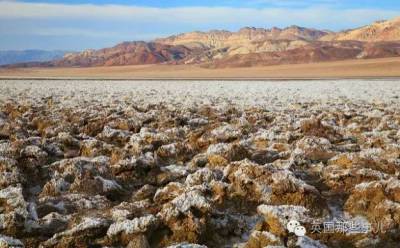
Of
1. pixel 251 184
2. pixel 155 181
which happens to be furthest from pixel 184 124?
pixel 251 184

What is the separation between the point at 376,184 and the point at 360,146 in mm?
3807

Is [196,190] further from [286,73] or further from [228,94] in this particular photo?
[286,73]

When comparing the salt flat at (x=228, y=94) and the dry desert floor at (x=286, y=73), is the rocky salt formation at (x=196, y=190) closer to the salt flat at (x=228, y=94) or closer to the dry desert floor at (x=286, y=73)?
the salt flat at (x=228, y=94)

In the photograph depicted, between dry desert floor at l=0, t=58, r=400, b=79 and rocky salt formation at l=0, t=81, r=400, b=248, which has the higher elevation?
rocky salt formation at l=0, t=81, r=400, b=248

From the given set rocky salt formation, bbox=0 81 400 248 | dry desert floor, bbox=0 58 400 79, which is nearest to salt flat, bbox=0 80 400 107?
rocky salt formation, bbox=0 81 400 248

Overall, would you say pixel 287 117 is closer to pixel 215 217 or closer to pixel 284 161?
pixel 284 161

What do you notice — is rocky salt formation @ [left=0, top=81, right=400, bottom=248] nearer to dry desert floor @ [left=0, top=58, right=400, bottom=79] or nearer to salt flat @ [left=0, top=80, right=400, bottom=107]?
salt flat @ [left=0, top=80, right=400, bottom=107]

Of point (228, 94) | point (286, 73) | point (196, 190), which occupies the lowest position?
point (286, 73)

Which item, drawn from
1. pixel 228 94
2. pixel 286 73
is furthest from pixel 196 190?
pixel 286 73

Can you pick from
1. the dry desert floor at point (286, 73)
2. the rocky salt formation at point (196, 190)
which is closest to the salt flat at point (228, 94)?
the rocky salt formation at point (196, 190)

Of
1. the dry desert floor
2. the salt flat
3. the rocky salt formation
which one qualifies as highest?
the rocky salt formation

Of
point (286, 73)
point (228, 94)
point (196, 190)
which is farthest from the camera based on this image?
point (286, 73)

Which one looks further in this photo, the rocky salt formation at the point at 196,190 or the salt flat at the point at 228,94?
the salt flat at the point at 228,94

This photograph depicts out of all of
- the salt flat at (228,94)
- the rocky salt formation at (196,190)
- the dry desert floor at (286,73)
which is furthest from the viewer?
the dry desert floor at (286,73)
